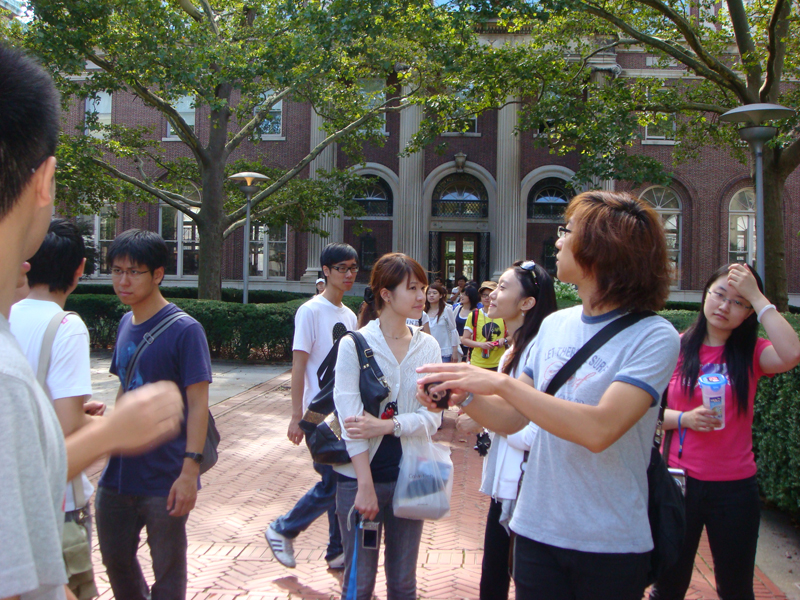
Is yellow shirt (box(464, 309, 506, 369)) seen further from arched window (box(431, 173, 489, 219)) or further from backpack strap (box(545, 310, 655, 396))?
arched window (box(431, 173, 489, 219))

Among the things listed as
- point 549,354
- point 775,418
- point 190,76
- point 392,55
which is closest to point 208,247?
point 190,76

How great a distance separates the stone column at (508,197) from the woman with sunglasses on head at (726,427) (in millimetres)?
21734

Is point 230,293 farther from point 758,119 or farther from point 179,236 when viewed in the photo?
point 758,119

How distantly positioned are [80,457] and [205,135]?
26981 millimetres

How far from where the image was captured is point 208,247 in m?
16.5

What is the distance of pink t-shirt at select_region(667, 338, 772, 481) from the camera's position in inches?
113

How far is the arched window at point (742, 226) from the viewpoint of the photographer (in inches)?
1009

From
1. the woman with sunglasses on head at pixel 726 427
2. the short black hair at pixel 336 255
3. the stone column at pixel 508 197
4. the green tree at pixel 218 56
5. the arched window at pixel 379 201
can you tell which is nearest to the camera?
the woman with sunglasses on head at pixel 726 427

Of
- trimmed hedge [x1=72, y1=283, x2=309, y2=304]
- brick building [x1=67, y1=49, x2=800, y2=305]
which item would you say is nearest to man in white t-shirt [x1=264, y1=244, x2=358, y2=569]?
trimmed hedge [x1=72, y1=283, x2=309, y2=304]

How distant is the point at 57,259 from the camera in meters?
2.60

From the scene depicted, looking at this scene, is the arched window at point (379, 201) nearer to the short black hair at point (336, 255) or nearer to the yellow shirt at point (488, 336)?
the yellow shirt at point (488, 336)

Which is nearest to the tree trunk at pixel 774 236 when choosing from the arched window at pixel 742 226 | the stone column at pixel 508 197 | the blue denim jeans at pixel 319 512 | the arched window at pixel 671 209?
the blue denim jeans at pixel 319 512

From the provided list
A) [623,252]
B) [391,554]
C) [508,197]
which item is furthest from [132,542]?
[508,197]

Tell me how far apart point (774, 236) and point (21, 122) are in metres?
12.1
